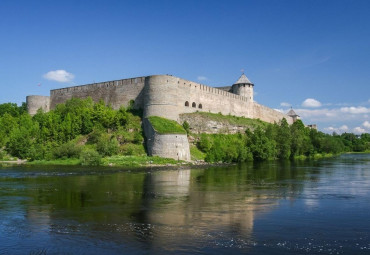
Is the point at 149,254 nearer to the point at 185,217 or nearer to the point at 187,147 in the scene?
the point at 185,217

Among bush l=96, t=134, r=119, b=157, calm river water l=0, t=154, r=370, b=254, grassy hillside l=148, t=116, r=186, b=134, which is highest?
grassy hillside l=148, t=116, r=186, b=134

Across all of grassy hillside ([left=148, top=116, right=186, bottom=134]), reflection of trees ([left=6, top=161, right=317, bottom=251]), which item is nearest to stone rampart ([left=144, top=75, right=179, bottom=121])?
grassy hillside ([left=148, top=116, right=186, bottom=134])

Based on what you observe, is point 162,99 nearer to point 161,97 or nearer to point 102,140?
point 161,97

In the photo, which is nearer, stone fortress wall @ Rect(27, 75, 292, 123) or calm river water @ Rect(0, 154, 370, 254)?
calm river water @ Rect(0, 154, 370, 254)

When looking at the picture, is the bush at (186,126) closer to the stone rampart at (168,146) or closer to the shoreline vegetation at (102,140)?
the shoreline vegetation at (102,140)

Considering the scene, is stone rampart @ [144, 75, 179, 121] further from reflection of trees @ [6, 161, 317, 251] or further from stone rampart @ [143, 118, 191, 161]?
reflection of trees @ [6, 161, 317, 251]

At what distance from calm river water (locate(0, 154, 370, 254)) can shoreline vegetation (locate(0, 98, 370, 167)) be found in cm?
1179

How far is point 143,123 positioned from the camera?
29.6 metres

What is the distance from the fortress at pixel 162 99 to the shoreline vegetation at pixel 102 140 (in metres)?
0.88

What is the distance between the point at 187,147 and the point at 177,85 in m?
6.62

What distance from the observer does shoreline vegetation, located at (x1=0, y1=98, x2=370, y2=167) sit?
26.1 meters

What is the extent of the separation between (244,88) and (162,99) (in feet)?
58.5

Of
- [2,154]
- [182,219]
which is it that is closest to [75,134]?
[2,154]

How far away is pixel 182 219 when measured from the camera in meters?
8.49
